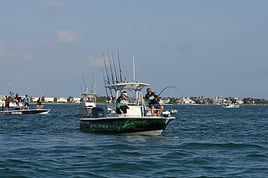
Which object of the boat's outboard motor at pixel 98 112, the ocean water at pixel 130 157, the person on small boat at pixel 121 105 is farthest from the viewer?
the boat's outboard motor at pixel 98 112

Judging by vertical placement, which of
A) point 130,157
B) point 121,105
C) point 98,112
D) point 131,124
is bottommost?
point 130,157

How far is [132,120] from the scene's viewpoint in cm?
2981

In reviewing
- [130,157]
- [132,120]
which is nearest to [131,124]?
[132,120]

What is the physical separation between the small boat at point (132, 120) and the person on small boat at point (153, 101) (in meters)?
0.31

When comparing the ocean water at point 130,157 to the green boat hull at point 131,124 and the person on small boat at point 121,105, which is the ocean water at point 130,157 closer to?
the green boat hull at point 131,124

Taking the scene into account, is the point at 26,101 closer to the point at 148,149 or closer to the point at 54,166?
the point at 148,149

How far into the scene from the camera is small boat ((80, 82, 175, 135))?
29.7m

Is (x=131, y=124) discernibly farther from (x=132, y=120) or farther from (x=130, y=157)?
(x=130, y=157)

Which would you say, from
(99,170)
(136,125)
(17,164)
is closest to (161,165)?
(99,170)

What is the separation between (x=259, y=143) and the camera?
28828mm

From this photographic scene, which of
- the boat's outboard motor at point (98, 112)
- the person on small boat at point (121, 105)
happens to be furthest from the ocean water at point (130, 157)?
the boat's outboard motor at point (98, 112)

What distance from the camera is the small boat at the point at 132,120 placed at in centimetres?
2972

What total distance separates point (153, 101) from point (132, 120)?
1376 mm

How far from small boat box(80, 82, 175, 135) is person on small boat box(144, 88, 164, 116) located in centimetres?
31
